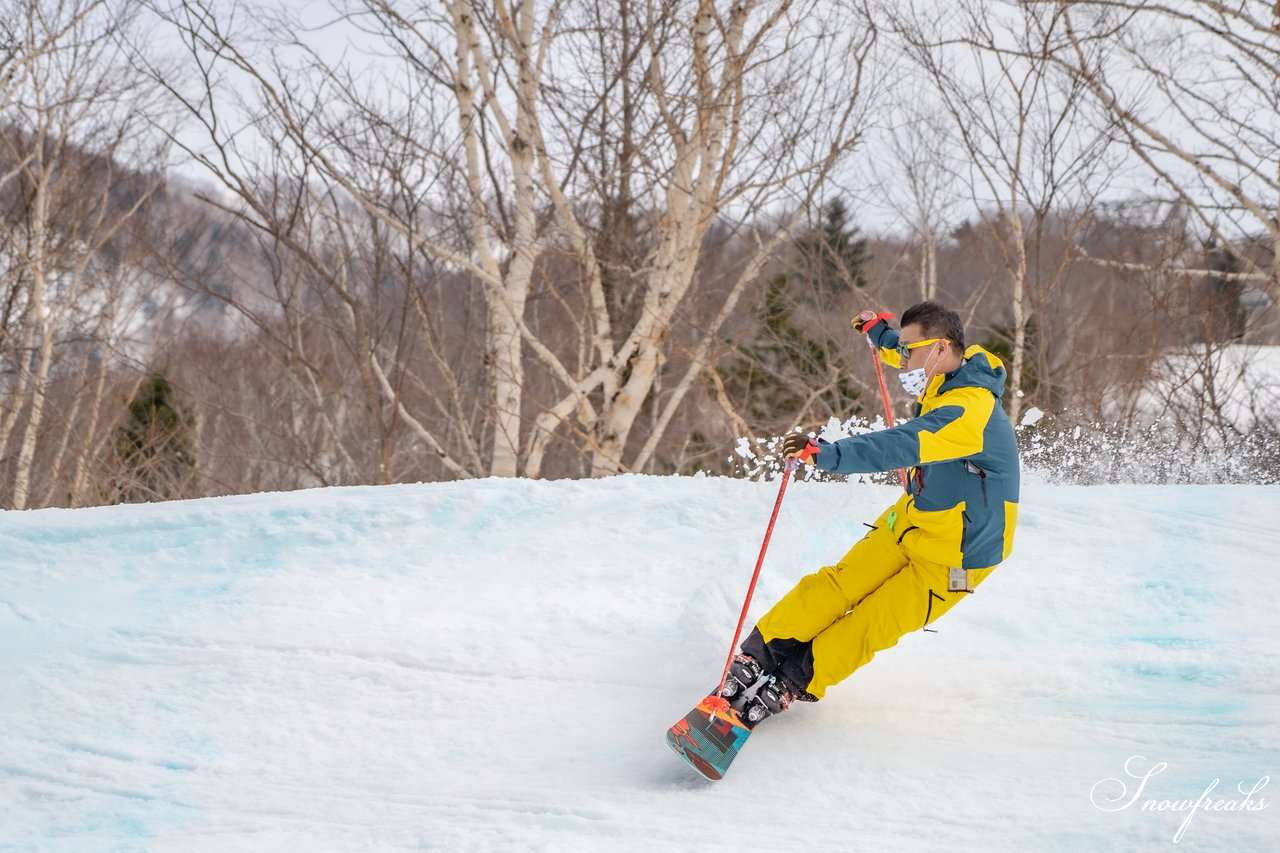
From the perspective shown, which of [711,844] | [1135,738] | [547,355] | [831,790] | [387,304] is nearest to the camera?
[711,844]

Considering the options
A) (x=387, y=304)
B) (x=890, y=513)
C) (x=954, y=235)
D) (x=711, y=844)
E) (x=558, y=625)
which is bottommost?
(x=711, y=844)

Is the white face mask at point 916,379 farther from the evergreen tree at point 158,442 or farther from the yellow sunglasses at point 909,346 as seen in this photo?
the evergreen tree at point 158,442

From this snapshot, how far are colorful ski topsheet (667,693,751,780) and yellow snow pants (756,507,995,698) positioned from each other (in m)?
0.27

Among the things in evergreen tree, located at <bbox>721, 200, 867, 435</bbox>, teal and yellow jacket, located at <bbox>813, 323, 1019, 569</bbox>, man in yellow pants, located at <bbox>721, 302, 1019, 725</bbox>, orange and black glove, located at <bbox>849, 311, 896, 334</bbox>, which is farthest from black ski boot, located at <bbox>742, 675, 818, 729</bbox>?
evergreen tree, located at <bbox>721, 200, 867, 435</bbox>

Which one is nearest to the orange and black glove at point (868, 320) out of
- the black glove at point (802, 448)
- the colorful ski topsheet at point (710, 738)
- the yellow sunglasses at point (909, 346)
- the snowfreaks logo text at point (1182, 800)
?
the yellow sunglasses at point (909, 346)

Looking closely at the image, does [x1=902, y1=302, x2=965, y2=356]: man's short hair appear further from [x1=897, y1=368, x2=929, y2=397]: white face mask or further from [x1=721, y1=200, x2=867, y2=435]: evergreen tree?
[x1=721, y1=200, x2=867, y2=435]: evergreen tree

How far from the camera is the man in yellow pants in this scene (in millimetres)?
2543

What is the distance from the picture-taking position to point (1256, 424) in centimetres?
881

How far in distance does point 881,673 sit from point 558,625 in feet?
3.75

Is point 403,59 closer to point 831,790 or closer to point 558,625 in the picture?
point 558,625

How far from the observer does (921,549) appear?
2570 mm

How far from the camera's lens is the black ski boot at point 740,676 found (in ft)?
8.48

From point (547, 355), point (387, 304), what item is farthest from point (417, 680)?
point (387, 304)

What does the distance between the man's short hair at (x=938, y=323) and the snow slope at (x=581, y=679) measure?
1.14 metres
